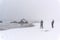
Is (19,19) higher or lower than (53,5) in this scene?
lower

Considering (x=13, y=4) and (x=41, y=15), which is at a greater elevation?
(x=13, y=4)

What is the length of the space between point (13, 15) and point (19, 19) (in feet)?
0.40

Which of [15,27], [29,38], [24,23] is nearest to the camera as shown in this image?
[29,38]

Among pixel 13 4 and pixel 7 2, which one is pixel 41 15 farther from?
pixel 7 2

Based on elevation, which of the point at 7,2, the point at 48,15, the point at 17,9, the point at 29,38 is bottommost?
the point at 29,38

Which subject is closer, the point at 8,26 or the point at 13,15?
the point at 8,26

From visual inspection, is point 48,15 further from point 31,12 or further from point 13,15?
point 13,15

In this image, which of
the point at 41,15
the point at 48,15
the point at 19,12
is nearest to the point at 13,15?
the point at 19,12

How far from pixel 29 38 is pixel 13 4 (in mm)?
739

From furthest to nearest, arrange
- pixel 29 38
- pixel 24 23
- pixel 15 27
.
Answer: pixel 24 23
pixel 15 27
pixel 29 38

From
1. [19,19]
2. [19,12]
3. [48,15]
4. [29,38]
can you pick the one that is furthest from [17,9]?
[29,38]

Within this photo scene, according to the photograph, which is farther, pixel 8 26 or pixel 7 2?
pixel 7 2

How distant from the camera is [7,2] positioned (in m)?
1.48

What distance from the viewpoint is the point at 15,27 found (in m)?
1.37
